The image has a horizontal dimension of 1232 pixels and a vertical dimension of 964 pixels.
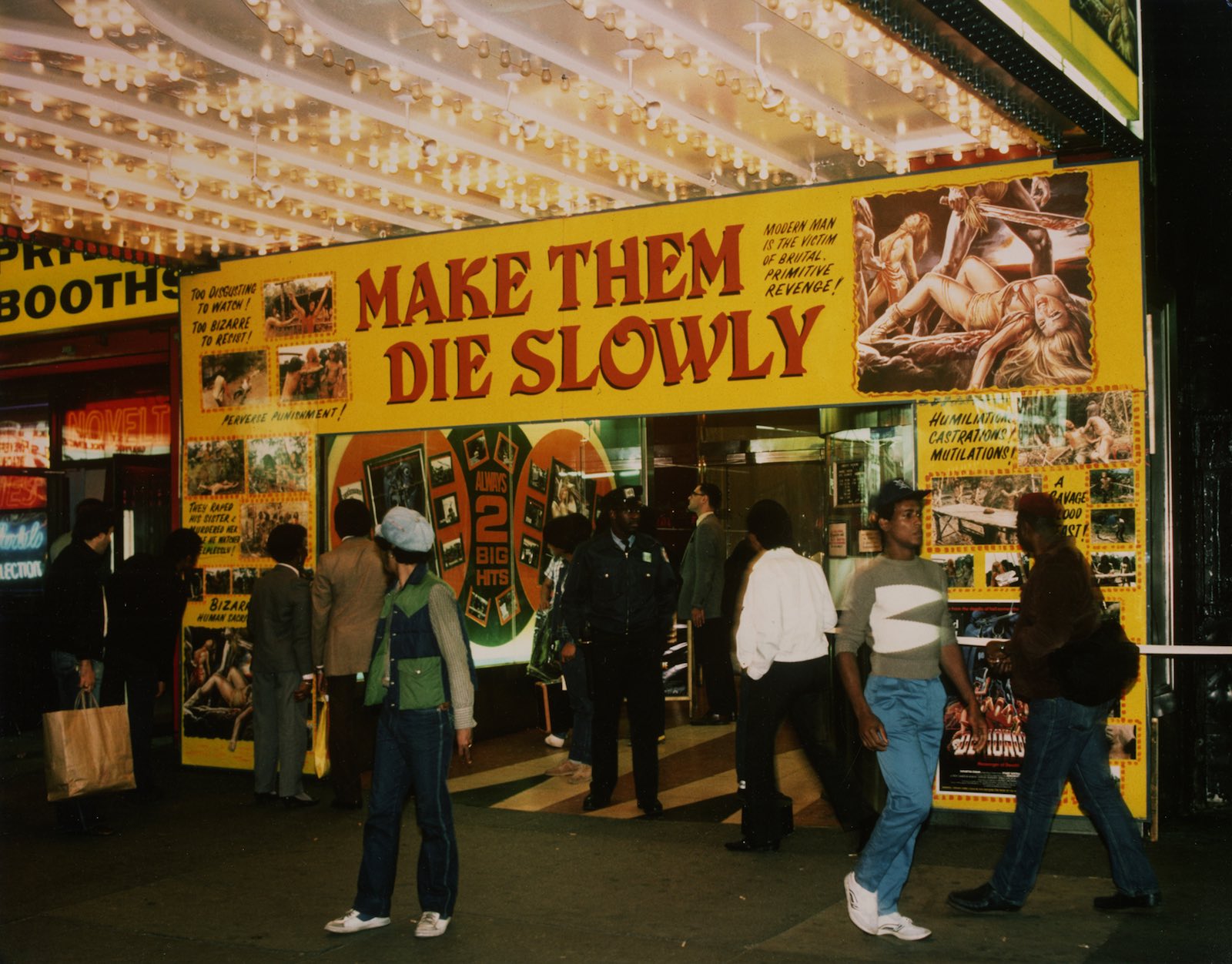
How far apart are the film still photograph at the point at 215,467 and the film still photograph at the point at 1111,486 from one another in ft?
20.7

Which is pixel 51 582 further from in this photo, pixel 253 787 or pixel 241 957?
pixel 241 957

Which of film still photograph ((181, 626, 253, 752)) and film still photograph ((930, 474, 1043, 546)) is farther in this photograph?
film still photograph ((181, 626, 253, 752))

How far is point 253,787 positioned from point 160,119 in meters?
4.64

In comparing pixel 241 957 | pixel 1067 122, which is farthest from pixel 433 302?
pixel 241 957

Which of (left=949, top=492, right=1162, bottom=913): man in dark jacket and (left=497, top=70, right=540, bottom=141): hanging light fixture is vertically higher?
(left=497, top=70, right=540, bottom=141): hanging light fixture

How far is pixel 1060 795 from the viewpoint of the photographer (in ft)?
19.1

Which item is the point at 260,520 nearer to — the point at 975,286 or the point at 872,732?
the point at 975,286

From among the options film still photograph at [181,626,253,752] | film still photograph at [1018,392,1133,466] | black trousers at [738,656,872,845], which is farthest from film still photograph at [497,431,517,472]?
film still photograph at [1018,392,1133,466]

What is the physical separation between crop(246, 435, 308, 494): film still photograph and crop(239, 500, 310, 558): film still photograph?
0.11m

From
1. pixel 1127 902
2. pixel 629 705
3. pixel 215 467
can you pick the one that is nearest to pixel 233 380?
pixel 215 467

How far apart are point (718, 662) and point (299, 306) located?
4641 millimetres

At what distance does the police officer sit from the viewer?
8.36 meters

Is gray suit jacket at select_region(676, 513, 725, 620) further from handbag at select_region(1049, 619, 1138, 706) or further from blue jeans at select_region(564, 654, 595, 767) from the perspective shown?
handbag at select_region(1049, 619, 1138, 706)

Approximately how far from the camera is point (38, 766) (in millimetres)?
10750
